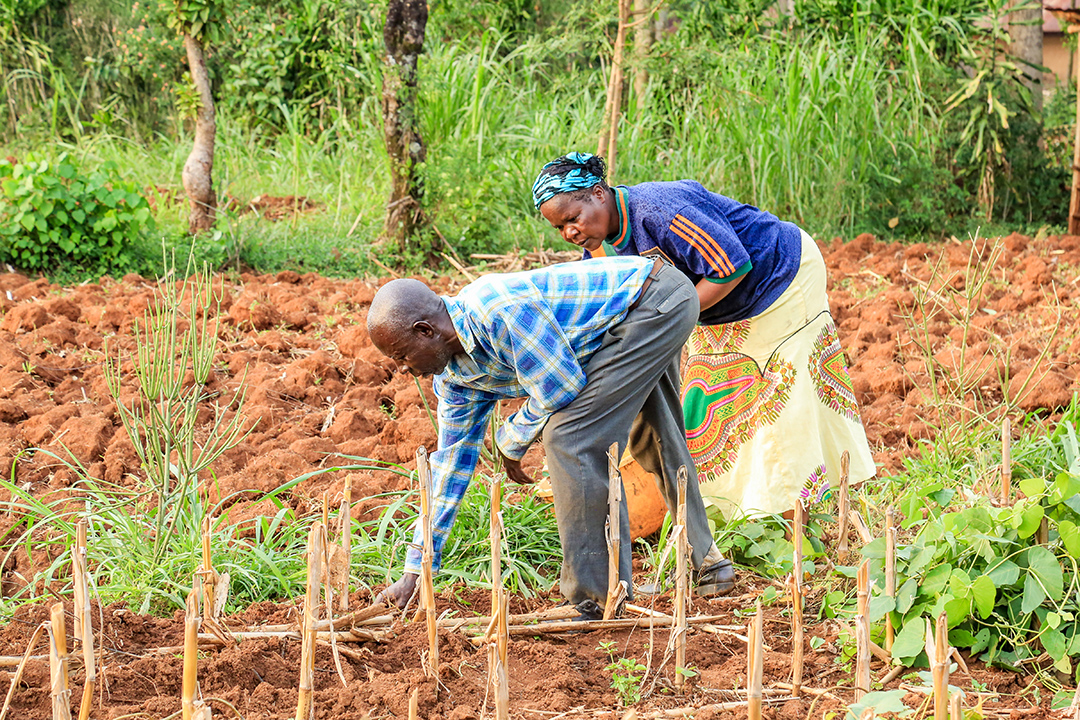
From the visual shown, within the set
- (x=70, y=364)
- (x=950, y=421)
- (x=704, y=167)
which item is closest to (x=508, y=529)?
(x=950, y=421)

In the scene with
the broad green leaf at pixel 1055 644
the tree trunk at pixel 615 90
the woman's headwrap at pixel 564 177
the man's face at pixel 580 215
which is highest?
the tree trunk at pixel 615 90

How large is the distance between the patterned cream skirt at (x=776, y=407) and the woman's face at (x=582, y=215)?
0.61 m

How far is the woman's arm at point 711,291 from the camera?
2.81 metres

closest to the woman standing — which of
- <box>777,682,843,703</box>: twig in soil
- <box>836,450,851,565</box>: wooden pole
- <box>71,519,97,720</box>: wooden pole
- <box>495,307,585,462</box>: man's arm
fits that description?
<box>836,450,851,565</box>: wooden pole

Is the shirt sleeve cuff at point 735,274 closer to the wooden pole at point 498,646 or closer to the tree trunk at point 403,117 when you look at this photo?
the wooden pole at point 498,646

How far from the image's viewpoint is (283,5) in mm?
9781

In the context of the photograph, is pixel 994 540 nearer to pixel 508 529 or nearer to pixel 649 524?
pixel 649 524

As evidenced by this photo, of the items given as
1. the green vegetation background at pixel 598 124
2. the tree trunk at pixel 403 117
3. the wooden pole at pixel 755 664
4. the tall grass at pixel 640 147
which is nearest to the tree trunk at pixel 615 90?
the green vegetation background at pixel 598 124

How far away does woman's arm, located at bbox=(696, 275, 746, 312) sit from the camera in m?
2.81

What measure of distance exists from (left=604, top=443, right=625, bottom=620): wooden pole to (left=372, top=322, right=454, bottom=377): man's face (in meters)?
0.46

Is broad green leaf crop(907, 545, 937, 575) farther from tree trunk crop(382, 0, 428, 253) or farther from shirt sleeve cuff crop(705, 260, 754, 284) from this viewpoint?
tree trunk crop(382, 0, 428, 253)

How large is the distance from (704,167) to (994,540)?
216 inches

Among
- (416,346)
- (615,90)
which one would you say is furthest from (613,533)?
(615,90)

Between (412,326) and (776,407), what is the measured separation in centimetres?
126
